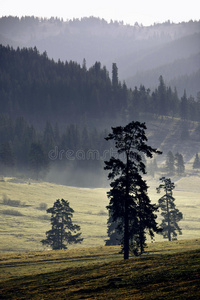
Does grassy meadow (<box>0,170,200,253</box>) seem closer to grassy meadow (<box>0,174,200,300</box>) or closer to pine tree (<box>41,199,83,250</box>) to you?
grassy meadow (<box>0,174,200,300</box>)

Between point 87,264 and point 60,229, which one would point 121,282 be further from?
point 60,229

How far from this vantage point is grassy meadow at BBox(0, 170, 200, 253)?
73.5 m

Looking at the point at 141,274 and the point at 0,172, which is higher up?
the point at 0,172

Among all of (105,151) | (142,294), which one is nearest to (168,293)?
(142,294)

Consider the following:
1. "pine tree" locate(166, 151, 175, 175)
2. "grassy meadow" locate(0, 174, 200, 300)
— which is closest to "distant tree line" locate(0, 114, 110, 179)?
"pine tree" locate(166, 151, 175, 175)

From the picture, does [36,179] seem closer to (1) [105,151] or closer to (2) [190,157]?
(1) [105,151]

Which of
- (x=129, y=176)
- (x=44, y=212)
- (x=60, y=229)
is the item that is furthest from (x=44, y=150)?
(x=129, y=176)

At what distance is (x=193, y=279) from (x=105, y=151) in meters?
164

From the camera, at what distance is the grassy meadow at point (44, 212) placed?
73500 mm

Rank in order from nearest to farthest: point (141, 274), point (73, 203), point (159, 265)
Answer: point (141, 274) < point (159, 265) < point (73, 203)

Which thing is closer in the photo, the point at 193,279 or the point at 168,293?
the point at 168,293

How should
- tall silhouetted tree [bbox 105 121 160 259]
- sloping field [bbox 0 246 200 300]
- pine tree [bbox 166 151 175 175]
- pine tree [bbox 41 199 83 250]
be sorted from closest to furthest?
sloping field [bbox 0 246 200 300], tall silhouetted tree [bbox 105 121 160 259], pine tree [bbox 41 199 83 250], pine tree [bbox 166 151 175 175]

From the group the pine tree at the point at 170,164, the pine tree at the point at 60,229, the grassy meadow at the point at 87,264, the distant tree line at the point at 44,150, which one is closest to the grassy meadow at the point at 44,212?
the grassy meadow at the point at 87,264

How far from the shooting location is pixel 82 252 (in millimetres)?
51500
